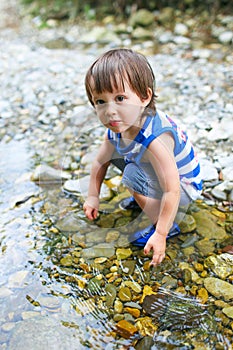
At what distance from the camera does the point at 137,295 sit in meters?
1.77

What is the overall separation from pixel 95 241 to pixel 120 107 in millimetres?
738

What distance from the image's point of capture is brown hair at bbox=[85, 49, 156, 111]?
5.43 feet

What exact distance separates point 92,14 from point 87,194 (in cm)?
353

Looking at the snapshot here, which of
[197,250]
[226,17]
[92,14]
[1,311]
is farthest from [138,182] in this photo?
[92,14]

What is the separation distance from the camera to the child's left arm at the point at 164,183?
174 cm

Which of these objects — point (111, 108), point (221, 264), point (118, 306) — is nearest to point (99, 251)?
point (118, 306)

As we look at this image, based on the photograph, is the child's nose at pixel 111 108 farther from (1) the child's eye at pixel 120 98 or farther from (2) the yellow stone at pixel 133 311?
(2) the yellow stone at pixel 133 311

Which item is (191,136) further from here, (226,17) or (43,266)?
(226,17)

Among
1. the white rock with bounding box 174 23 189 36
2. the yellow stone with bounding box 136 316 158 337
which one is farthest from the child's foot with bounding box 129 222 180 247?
the white rock with bounding box 174 23 189 36

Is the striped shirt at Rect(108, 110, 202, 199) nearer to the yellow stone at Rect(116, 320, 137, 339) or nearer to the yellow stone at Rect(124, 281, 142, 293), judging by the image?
the yellow stone at Rect(124, 281, 142, 293)

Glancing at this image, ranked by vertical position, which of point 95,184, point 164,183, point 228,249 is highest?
point 164,183

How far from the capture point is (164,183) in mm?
1773

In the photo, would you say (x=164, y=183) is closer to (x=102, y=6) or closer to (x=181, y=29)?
(x=181, y=29)

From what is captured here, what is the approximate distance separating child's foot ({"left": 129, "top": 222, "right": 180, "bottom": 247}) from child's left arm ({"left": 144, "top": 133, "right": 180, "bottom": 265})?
A: 0.17 m
